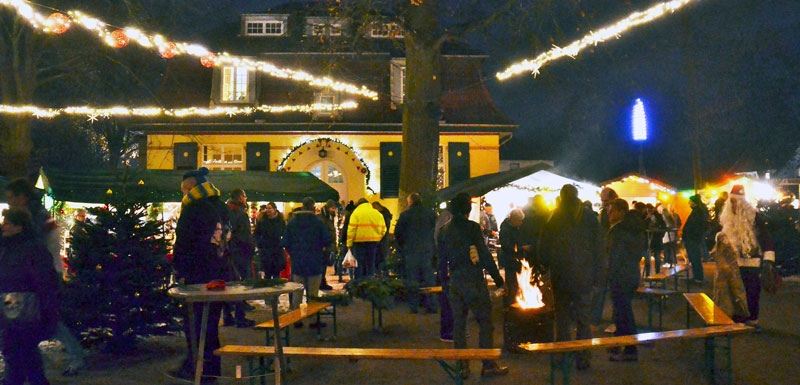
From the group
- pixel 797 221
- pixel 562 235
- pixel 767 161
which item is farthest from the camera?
pixel 767 161

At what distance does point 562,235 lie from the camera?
287 inches

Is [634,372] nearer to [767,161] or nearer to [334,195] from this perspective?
[334,195]

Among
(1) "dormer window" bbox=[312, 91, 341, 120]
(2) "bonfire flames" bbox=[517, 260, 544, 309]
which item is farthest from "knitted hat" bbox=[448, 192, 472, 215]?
(1) "dormer window" bbox=[312, 91, 341, 120]

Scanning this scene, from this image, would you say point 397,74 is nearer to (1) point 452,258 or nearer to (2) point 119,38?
(2) point 119,38

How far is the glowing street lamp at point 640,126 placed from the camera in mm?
45438

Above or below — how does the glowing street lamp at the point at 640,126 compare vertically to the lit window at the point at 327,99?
above

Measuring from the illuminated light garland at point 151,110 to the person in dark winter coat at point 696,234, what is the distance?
13.6 meters

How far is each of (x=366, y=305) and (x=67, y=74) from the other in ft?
50.7

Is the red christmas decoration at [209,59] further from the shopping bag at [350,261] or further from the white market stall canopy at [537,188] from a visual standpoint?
the white market stall canopy at [537,188]

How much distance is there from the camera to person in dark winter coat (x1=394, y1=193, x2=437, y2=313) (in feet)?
37.0

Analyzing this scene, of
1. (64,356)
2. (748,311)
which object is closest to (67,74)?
(64,356)

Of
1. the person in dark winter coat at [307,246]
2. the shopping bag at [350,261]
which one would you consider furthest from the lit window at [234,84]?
the person in dark winter coat at [307,246]

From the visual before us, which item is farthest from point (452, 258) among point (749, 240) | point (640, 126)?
point (640, 126)

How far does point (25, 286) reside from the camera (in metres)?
5.64
